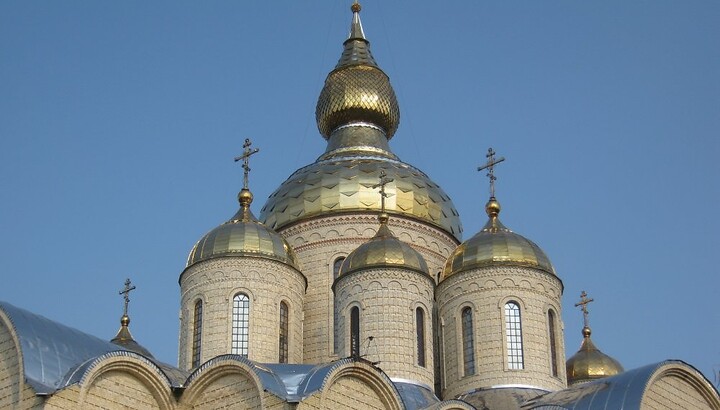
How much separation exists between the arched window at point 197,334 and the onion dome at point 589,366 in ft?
30.2

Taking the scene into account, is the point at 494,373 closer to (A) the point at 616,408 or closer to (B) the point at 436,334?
(B) the point at 436,334

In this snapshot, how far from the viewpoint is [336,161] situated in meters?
28.7

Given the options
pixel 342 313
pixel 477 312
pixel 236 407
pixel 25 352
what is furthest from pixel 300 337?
pixel 25 352

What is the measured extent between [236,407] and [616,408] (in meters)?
6.29

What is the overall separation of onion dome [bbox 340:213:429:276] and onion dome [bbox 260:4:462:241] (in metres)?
2.91

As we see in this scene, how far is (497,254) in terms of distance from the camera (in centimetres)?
2459

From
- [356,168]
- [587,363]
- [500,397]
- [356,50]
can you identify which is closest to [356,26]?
[356,50]

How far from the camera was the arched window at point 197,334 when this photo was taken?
24.2m

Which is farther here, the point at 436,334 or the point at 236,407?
the point at 436,334

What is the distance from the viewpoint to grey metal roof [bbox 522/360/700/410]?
66.2 ft

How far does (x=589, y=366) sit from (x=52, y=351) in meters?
14.7

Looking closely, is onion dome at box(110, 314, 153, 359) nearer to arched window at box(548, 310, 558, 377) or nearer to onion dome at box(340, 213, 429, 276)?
onion dome at box(340, 213, 429, 276)

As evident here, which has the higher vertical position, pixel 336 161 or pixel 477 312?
pixel 336 161

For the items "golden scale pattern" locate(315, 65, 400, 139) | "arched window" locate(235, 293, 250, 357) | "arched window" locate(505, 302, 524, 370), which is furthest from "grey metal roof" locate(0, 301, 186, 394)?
"golden scale pattern" locate(315, 65, 400, 139)
